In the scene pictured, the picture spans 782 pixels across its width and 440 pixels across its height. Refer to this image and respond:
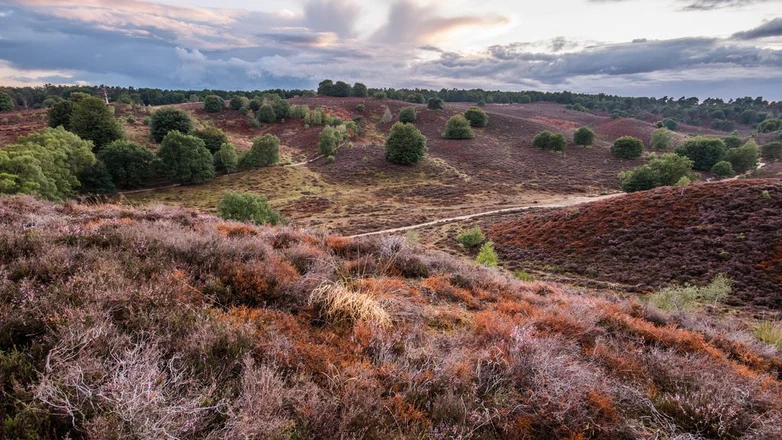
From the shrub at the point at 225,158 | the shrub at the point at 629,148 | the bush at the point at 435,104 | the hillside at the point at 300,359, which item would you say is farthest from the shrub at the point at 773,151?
the shrub at the point at 225,158

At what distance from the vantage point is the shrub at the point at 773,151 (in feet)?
245

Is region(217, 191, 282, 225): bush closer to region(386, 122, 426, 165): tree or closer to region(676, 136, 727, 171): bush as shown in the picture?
region(386, 122, 426, 165): tree

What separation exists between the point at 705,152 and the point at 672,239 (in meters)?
63.0

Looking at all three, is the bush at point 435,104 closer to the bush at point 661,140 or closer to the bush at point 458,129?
the bush at point 458,129

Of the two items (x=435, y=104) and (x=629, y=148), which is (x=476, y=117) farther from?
(x=629, y=148)

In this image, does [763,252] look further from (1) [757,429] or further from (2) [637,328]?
(1) [757,429]

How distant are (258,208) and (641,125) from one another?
4621 inches

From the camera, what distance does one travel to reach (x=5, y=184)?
2530cm

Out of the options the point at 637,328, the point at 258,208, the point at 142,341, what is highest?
the point at 142,341

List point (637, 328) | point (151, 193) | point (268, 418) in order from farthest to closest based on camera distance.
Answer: point (151, 193) → point (637, 328) → point (268, 418)

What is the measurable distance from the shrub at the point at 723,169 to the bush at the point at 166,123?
93.4m

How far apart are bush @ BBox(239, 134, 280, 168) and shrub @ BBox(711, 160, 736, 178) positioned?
79.2 m

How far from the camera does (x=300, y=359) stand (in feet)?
12.0

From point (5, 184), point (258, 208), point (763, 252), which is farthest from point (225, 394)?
point (5, 184)
